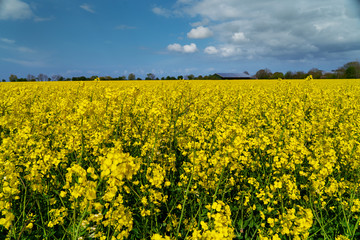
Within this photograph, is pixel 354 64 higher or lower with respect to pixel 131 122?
higher

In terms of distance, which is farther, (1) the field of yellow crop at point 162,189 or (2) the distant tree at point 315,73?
(2) the distant tree at point 315,73

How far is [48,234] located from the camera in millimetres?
2129

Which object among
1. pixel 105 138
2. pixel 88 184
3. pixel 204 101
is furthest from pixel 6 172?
pixel 204 101

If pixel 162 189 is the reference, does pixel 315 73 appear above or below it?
above

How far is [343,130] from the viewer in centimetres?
465

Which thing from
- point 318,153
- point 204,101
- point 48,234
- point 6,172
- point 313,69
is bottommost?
point 48,234

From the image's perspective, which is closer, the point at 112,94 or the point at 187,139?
the point at 112,94

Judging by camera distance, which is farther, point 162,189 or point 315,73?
point 315,73

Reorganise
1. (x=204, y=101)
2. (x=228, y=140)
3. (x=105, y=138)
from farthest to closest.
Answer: (x=204, y=101)
(x=105, y=138)
(x=228, y=140)

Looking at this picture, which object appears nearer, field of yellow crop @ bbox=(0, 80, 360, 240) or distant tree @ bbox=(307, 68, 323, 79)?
field of yellow crop @ bbox=(0, 80, 360, 240)

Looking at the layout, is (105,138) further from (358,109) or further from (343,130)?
(358,109)

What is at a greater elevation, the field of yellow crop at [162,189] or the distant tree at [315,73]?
the distant tree at [315,73]

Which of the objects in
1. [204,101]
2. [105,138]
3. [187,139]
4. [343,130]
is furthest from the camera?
[204,101]

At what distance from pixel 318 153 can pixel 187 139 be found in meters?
2.20
